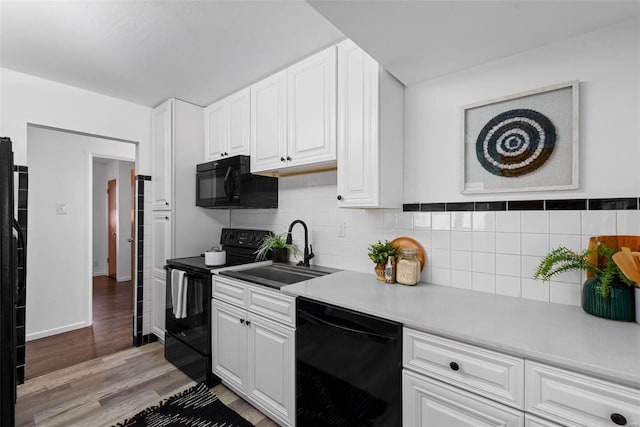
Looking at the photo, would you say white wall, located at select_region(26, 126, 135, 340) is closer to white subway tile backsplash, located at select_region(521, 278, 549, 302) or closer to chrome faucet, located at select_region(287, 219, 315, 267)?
chrome faucet, located at select_region(287, 219, 315, 267)

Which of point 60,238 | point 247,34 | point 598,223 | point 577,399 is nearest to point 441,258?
point 598,223

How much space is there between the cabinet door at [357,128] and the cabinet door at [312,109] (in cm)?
7

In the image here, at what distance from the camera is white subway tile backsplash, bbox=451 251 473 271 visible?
165 cm

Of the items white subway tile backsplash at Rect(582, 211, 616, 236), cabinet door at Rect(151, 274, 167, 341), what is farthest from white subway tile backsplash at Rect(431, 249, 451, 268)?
cabinet door at Rect(151, 274, 167, 341)

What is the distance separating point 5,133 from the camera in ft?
7.30

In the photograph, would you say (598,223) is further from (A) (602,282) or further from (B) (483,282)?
(B) (483,282)

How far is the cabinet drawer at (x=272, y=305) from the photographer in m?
1.66

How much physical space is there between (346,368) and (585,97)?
1.64 metres

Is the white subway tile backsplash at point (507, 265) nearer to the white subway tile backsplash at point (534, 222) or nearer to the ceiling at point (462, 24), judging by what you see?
the white subway tile backsplash at point (534, 222)

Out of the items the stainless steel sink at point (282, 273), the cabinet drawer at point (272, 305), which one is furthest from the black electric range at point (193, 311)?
the cabinet drawer at point (272, 305)

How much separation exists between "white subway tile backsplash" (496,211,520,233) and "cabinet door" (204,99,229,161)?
2.16 m

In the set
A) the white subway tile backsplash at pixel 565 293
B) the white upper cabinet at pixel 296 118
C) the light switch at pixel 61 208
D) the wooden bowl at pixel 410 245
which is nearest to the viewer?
the white subway tile backsplash at pixel 565 293

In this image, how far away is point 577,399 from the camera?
0.88 metres

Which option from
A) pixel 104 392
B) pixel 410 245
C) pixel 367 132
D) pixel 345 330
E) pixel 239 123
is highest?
pixel 239 123
